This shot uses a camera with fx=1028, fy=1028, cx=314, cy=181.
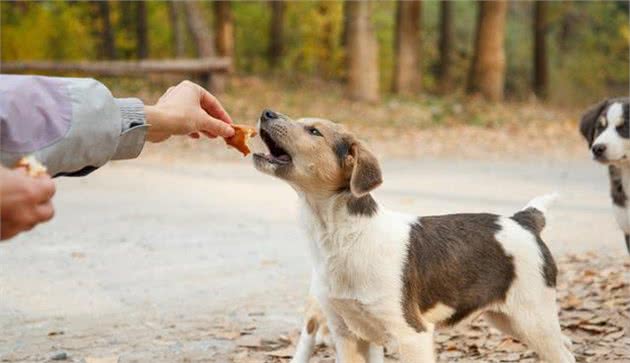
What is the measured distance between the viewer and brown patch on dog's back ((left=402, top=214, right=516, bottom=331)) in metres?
4.67

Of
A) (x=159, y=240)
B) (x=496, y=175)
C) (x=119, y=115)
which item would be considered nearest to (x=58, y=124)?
(x=119, y=115)

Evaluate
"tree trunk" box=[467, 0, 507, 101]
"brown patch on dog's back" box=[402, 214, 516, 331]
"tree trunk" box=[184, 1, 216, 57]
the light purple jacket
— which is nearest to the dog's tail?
"brown patch on dog's back" box=[402, 214, 516, 331]

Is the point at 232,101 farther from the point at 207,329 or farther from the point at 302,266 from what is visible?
the point at 207,329

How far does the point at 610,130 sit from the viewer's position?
23.4ft

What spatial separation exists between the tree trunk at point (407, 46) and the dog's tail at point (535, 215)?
79.7 feet

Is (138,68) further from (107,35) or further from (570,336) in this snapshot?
(570,336)

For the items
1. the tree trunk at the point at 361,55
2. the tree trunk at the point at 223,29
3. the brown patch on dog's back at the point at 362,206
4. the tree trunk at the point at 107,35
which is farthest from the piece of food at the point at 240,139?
the tree trunk at the point at 107,35

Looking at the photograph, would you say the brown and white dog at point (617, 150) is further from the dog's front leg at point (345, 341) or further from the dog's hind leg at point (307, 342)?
the dog's front leg at point (345, 341)

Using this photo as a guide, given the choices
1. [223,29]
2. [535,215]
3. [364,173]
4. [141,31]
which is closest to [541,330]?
[535,215]

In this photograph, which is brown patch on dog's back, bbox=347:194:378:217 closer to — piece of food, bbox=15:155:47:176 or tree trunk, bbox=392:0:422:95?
piece of food, bbox=15:155:47:176

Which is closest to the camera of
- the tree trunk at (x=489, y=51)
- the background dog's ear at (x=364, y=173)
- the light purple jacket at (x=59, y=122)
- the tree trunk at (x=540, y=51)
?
the light purple jacket at (x=59, y=122)

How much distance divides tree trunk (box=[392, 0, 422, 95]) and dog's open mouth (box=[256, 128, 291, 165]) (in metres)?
25.1

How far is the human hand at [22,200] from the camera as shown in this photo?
2320 millimetres

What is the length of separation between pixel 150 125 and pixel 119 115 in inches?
11.4
